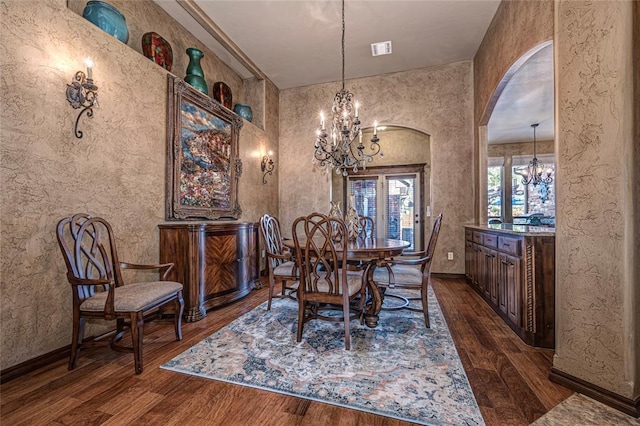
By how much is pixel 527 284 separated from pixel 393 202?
178 inches

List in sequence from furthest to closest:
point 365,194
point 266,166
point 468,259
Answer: point 365,194 < point 266,166 < point 468,259

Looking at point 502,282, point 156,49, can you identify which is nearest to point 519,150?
point 502,282

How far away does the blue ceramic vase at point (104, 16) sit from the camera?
2.34 m

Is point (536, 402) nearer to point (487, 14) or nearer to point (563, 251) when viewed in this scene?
point (563, 251)

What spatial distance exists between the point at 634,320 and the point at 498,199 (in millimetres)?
7259

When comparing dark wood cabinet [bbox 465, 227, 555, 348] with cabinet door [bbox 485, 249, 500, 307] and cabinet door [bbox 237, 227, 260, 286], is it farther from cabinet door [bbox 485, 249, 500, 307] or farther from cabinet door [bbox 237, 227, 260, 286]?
cabinet door [bbox 237, 227, 260, 286]

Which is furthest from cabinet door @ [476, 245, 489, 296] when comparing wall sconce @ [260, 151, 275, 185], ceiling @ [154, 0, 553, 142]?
wall sconce @ [260, 151, 275, 185]

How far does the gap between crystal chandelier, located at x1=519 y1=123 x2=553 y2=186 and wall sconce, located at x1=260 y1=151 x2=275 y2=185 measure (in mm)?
5900

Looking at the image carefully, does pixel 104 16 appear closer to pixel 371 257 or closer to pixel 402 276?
pixel 371 257

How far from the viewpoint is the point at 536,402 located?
58.9 inches

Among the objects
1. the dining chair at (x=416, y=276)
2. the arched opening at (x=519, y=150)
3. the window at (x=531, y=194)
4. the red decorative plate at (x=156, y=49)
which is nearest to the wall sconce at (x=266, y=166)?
the red decorative plate at (x=156, y=49)

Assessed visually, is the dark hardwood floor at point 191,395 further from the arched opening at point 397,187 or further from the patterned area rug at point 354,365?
the arched opening at point 397,187

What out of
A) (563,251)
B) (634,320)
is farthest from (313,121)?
(634,320)

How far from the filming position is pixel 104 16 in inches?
93.4
